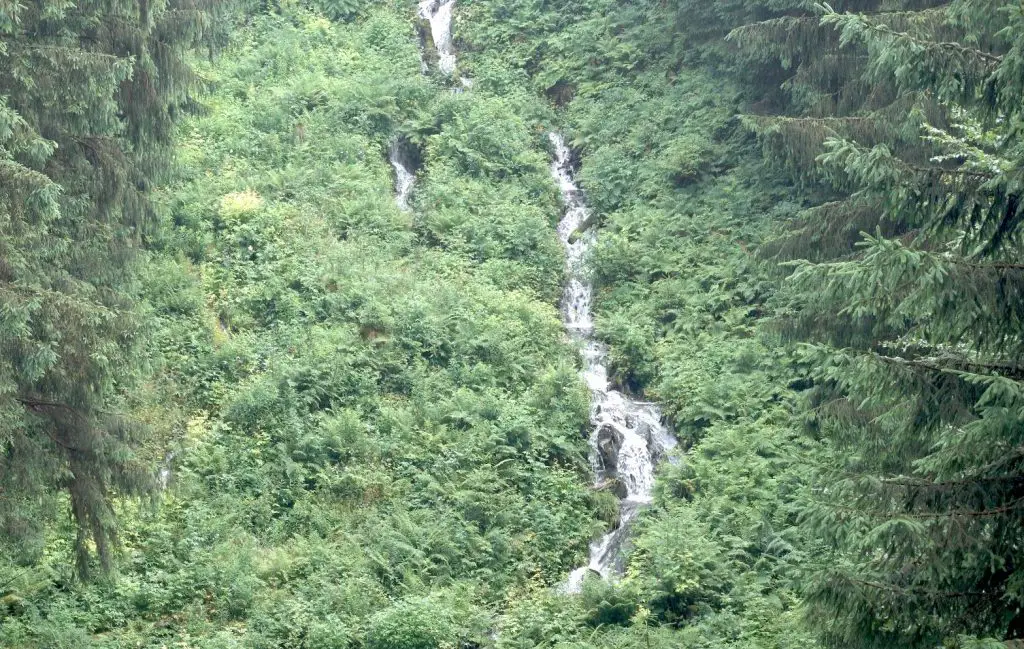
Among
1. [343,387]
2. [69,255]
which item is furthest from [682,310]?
[69,255]

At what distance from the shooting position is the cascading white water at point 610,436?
1627 cm

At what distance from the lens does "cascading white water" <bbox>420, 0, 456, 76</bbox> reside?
28.8 metres

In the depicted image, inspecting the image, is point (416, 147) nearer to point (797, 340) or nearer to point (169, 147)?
point (169, 147)

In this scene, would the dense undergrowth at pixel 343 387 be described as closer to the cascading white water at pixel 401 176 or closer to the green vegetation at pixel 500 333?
the green vegetation at pixel 500 333

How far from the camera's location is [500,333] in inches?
763

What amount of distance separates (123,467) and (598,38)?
19840 mm

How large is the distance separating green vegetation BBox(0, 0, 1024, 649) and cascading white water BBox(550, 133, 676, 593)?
0.38 meters

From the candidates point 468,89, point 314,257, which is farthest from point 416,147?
point 314,257

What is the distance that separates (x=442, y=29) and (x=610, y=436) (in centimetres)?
1610

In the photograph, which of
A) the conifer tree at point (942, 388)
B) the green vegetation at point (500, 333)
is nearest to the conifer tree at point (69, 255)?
the green vegetation at point (500, 333)

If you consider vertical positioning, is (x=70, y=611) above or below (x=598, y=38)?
below

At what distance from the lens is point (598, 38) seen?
2839 cm

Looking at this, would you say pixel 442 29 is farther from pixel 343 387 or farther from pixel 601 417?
pixel 601 417

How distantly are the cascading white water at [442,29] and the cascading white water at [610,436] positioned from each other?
8906mm
